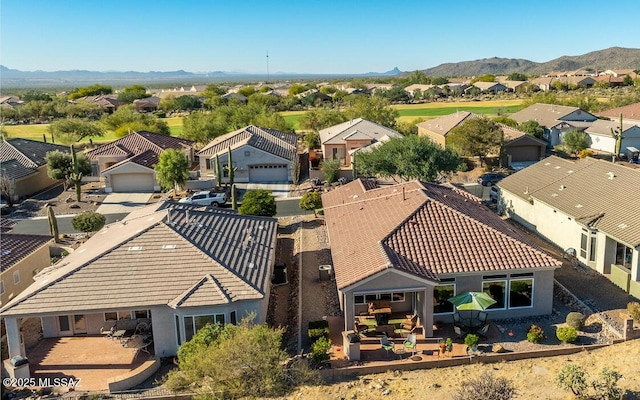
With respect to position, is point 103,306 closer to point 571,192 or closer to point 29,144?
point 571,192

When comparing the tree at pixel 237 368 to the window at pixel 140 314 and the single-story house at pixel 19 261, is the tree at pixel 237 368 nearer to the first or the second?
the window at pixel 140 314

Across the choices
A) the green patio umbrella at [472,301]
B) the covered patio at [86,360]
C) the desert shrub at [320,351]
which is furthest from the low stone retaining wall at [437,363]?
the covered patio at [86,360]

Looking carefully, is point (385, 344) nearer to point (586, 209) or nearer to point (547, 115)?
point (586, 209)

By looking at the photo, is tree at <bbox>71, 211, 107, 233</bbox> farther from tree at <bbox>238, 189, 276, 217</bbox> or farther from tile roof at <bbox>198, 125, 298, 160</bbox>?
tile roof at <bbox>198, 125, 298, 160</bbox>

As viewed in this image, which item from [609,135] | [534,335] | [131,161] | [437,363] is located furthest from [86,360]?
[609,135]

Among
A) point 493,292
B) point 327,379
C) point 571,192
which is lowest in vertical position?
point 327,379

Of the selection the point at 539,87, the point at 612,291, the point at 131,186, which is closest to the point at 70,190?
the point at 131,186

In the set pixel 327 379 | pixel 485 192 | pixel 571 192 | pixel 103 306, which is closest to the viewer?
pixel 327 379
